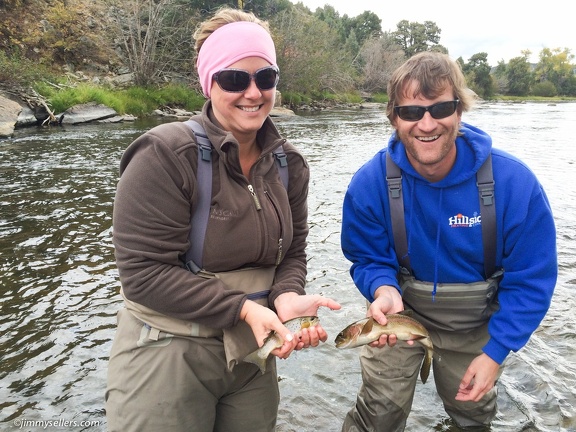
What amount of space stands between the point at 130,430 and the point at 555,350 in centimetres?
423

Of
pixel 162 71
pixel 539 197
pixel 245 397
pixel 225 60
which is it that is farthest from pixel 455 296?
pixel 162 71

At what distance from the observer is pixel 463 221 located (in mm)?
3152

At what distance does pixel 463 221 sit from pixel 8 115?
17.7m

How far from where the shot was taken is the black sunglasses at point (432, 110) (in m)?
3.13

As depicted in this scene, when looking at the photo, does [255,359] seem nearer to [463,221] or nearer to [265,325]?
[265,325]

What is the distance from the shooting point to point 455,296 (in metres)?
A: 3.27

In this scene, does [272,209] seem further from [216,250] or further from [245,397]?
[245,397]

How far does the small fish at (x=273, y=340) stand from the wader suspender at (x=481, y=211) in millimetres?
1065

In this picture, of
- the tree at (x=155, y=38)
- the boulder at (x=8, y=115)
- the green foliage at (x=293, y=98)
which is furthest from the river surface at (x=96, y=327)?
the green foliage at (x=293, y=98)

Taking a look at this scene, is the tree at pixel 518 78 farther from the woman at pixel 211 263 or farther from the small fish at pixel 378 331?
the woman at pixel 211 263

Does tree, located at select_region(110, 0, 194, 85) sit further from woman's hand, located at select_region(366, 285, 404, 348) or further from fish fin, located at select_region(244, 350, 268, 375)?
fish fin, located at select_region(244, 350, 268, 375)

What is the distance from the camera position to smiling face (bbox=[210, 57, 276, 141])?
2561 mm

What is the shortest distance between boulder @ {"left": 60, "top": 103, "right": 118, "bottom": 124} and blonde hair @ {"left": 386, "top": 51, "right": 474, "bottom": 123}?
63.5 feet

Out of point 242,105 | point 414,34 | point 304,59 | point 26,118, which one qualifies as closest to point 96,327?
point 242,105
